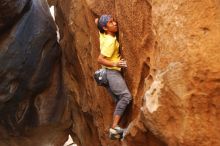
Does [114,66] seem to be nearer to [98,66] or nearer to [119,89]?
[119,89]

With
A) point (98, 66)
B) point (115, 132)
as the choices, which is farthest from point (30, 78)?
point (115, 132)

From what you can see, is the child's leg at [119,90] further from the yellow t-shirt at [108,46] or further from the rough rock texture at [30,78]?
the rough rock texture at [30,78]

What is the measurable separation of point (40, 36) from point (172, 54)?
375 cm

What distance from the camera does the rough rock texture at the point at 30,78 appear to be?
6129 mm

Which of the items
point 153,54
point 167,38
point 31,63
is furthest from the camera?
point 31,63

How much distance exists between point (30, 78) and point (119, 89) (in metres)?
2.86

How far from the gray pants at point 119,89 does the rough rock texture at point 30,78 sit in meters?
2.60

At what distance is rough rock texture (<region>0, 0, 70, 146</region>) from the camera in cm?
613

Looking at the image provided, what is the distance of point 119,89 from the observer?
12.6 feet

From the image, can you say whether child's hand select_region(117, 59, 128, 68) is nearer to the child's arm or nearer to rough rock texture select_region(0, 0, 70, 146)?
the child's arm

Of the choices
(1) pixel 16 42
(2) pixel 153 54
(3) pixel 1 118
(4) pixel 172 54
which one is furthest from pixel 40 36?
(4) pixel 172 54

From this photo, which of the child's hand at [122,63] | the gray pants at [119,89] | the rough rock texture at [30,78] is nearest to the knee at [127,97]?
the gray pants at [119,89]

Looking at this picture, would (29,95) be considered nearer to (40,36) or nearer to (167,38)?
(40,36)

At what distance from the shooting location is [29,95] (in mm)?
6562
